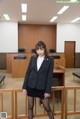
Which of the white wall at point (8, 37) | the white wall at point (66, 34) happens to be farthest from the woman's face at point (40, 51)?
the white wall at point (66, 34)

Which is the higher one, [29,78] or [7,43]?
[7,43]

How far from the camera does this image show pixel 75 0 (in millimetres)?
6656

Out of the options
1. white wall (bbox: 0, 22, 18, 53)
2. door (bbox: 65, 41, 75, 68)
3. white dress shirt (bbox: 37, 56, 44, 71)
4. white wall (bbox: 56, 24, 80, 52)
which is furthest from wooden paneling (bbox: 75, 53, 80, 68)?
white dress shirt (bbox: 37, 56, 44, 71)

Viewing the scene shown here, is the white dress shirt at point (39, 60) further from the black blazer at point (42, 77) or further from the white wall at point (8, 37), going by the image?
the white wall at point (8, 37)

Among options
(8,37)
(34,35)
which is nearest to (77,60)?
(34,35)

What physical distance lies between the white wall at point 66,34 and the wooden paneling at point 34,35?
65 centimetres

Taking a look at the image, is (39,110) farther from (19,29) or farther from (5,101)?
(19,29)

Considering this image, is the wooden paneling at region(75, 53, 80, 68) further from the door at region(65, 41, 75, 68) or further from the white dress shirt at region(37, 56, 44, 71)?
the white dress shirt at region(37, 56, 44, 71)

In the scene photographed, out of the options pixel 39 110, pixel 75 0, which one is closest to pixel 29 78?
pixel 39 110

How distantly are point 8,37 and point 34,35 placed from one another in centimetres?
203

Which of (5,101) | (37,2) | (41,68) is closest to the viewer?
(41,68)

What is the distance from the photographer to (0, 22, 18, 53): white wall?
40.2 ft

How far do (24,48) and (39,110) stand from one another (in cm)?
922

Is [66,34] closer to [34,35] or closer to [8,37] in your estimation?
[34,35]
